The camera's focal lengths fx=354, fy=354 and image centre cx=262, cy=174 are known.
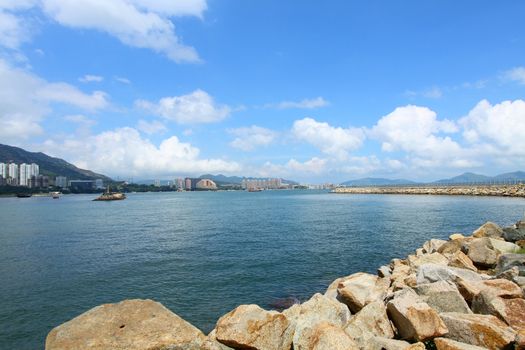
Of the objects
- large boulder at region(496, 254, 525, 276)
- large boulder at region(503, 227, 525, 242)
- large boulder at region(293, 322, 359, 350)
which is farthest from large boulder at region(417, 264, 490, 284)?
large boulder at region(503, 227, 525, 242)

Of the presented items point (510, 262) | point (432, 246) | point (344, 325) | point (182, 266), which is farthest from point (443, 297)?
point (182, 266)

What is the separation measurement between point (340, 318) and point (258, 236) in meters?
35.9

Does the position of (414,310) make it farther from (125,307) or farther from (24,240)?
(24,240)

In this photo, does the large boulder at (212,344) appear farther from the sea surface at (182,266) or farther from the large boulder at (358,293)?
the sea surface at (182,266)

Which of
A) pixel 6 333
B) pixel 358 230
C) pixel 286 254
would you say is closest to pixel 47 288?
pixel 6 333

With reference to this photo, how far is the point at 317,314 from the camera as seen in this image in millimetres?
11703

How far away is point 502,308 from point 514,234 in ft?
63.7

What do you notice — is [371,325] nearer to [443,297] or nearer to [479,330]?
[479,330]

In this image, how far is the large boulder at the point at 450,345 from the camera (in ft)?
30.1

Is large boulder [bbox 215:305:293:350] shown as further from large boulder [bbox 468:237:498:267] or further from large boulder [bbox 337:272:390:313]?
large boulder [bbox 468:237:498:267]

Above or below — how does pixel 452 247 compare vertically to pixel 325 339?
below

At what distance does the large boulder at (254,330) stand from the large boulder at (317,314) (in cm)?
46

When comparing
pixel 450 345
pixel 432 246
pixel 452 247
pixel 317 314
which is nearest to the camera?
pixel 450 345

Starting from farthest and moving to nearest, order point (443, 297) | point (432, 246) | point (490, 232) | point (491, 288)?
point (490, 232), point (432, 246), point (491, 288), point (443, 297)
